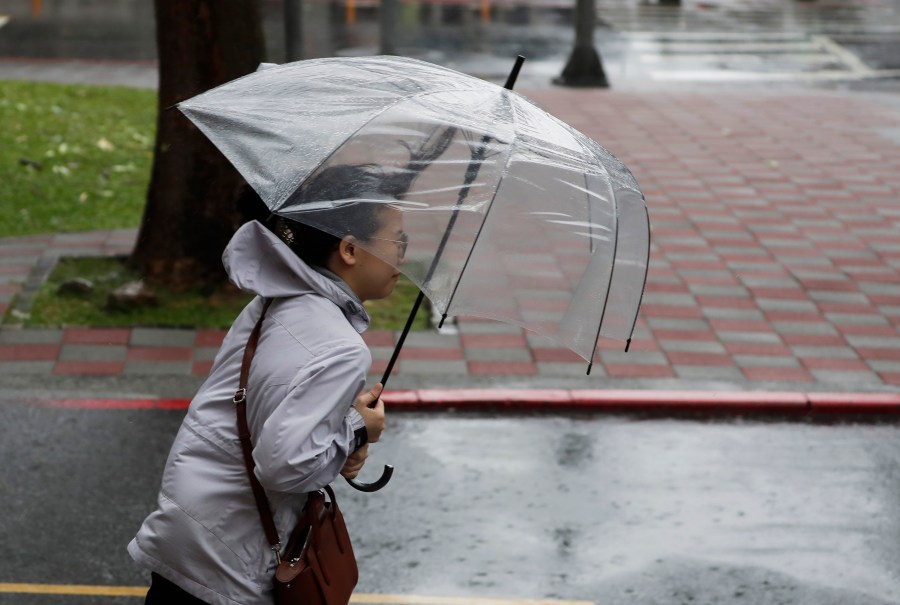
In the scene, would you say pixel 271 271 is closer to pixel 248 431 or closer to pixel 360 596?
pixel 248 431

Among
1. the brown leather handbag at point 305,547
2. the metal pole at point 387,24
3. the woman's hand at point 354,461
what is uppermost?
the woman's hand at point 354,461

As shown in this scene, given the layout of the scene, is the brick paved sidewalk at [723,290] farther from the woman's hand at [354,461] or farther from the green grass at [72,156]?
the woman's hand at [354,461]

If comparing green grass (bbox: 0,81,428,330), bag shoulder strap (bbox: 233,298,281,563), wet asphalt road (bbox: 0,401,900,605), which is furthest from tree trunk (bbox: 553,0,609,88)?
bag shoulder strap (bbox: 233,298,281,563)

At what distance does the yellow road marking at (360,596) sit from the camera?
16.0 ft

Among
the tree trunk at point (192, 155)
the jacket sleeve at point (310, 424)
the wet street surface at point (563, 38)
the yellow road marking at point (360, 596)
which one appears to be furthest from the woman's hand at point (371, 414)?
the wet street surface at point (563, 38)

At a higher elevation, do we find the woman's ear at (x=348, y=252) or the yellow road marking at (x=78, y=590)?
the woman's ear at (x=348, y=252)

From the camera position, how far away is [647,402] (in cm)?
694

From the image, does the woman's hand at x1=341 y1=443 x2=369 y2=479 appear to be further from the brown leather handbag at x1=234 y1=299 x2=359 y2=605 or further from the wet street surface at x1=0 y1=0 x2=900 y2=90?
the wet street surface at x1=0 y1=0 x2=900 y2=90

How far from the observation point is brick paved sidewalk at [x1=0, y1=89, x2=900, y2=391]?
7.32 metres

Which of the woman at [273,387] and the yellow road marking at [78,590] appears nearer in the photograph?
the woman at [273,387]

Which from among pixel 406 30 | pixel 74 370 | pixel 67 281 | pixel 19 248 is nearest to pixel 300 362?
→ pixel 74 370

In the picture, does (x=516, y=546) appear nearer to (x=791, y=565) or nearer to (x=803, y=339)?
(x=791, y=565)

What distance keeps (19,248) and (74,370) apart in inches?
95.0

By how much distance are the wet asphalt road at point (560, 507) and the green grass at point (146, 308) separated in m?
1.24
